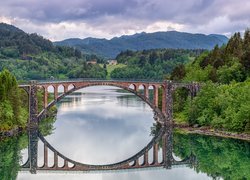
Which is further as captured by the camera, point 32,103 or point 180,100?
point 180,100

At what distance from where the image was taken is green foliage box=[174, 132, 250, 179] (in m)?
62.2

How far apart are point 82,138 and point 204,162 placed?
2606cm

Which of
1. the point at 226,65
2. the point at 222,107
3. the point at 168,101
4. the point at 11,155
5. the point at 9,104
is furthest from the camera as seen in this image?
the point at 226,65

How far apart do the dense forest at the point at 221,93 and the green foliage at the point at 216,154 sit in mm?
4997

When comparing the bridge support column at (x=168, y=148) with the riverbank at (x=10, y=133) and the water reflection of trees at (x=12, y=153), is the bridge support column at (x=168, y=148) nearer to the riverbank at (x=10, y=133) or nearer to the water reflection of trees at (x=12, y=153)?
the water reflection of trees at (x=12, y=153)

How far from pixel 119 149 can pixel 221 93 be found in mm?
24213

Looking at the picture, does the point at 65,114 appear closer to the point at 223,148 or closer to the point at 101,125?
the point at 101,125

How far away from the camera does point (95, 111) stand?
126438 millimetres

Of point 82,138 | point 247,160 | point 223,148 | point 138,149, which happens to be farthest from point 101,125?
point 247,160

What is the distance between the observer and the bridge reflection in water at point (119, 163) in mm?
64188

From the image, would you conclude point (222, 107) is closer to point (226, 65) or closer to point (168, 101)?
point (168, 101)

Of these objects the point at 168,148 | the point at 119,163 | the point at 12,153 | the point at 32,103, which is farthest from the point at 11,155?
the point at 168,148

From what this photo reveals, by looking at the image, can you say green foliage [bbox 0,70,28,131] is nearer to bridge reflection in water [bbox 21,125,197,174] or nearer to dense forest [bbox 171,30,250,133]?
bridge reflection in water [bbox 21,125,197,174]

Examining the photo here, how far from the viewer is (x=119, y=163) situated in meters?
68.4
